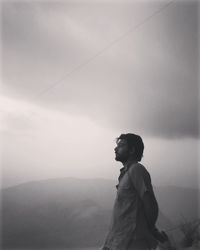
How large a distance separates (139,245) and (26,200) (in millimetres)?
16525

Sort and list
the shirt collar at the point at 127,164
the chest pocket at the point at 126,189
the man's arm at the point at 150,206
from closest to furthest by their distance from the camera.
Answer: the man's arm at the point at 150,206
the chest pocket at the point at 126,189
the shirt collar at the point at 127,164

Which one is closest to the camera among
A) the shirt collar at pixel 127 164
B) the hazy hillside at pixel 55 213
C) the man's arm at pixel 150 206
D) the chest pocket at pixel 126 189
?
the man's arm at pixel 150 206

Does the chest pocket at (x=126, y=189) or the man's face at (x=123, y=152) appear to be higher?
the man's face at (x=123, y=152)

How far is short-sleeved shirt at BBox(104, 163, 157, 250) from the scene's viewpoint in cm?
247

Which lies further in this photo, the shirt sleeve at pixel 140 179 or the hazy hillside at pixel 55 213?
the hazy hillside at pixel 55 213

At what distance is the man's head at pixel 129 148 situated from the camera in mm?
2715

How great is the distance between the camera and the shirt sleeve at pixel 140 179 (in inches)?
97.2

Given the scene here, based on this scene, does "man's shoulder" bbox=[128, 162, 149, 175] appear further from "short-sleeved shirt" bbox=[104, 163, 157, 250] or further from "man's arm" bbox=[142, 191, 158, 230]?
"man's arm" bbox=[142, 191, 158, 230]

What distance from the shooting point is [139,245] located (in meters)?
2.48

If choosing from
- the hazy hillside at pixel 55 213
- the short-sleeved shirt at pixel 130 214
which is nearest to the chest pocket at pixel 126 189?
the short-sleeved shirt at pixel 130 214

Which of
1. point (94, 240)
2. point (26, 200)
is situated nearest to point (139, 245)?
point (26, 200)

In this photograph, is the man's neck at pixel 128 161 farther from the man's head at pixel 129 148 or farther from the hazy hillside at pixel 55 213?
the hazy hillside at pixel 55 213

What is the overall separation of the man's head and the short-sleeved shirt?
13 cm

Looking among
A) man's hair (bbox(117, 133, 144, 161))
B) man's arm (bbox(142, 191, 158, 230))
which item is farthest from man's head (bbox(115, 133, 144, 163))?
man's arm (bbox(142, 191, 158, 230))
